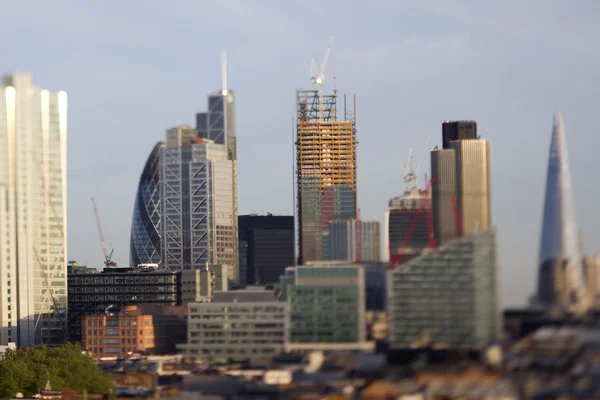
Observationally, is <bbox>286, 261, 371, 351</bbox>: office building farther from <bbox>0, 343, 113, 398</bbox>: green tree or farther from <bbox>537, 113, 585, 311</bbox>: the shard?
<bbox>0, 343, 113, 398</bbox>: green tree

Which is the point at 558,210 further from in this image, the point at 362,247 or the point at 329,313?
the point at 362,247

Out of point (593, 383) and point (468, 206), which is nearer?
point (593, 383)

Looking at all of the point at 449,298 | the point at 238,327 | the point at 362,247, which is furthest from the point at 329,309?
the point at 362,247

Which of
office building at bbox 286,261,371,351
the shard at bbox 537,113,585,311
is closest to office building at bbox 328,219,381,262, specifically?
office building at bbox 286,261,371,351

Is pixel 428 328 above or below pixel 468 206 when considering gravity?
below

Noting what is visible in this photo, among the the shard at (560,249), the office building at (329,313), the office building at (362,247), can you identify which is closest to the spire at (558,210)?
the the shard at (560,249)

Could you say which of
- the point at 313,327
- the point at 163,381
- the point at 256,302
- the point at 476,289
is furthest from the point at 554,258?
the point at 163,381

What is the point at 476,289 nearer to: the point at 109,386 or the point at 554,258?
the point at 554,258

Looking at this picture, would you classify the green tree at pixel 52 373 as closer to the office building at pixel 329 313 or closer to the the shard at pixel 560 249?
the office building at pixel 329 313
